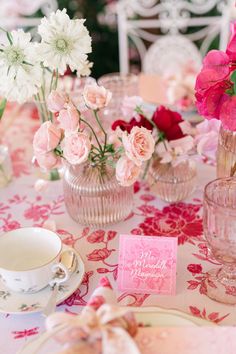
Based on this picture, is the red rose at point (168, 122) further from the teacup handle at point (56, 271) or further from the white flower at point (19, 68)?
the teacup handle at point (56, 271)

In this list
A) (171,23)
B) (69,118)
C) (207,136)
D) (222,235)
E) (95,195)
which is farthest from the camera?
(171,23)

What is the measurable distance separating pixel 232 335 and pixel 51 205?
0.60m

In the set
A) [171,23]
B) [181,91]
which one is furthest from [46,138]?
[171,23]

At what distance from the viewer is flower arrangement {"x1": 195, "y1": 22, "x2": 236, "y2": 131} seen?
0.84m

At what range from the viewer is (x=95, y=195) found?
3.23ft

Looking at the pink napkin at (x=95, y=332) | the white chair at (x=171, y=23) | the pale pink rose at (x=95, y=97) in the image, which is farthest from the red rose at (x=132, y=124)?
the white chair at (x=171, y=23)

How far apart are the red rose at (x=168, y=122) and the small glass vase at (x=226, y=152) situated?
0.34 ft

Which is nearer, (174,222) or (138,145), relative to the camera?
(138,145)

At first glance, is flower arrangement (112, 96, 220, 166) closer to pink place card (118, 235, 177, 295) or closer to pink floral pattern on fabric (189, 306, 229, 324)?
pink place card (118, 235, 177, 295)

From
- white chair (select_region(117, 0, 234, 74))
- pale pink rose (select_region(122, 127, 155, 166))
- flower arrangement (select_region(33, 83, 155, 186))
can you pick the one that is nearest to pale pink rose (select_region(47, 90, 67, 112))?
flower arrangement (select_region(33, 83, 155, 186))

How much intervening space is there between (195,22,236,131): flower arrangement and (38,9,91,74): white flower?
0.24m

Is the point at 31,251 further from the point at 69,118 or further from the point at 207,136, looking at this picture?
the point at 207,136

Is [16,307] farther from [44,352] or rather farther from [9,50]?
[9,50]

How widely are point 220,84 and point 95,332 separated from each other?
0.51 meters
